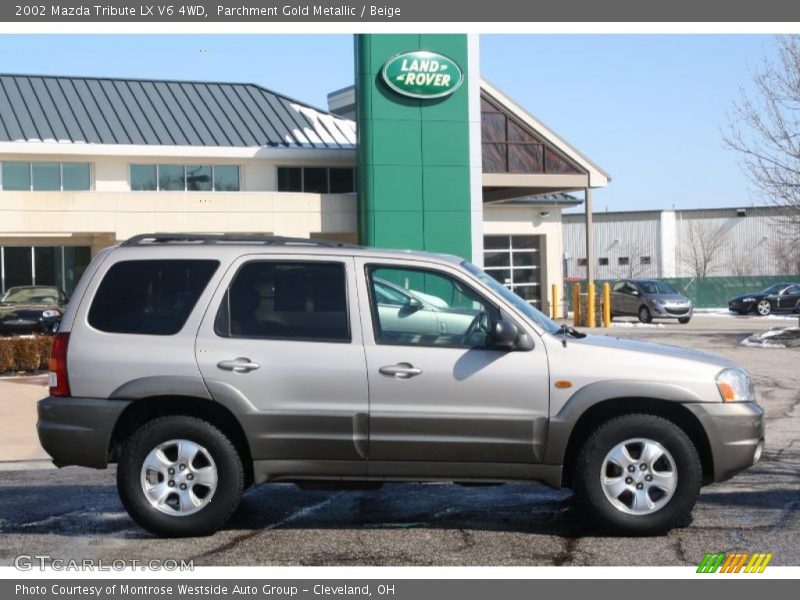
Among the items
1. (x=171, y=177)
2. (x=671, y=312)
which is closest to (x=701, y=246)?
(x=671, y=312)

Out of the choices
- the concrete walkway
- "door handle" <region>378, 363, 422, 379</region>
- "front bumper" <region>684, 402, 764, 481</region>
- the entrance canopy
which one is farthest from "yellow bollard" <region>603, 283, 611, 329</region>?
"door handle" <region>378, 363, 422, 379</region>

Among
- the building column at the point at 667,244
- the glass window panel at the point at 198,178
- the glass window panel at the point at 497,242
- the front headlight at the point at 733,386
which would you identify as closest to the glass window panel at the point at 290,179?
the glass window panel at the point at 198,178

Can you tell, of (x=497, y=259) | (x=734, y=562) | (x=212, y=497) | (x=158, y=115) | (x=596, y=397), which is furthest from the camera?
(x=497, y=259)

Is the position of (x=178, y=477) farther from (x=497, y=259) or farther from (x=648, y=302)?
(x=497, y=259)

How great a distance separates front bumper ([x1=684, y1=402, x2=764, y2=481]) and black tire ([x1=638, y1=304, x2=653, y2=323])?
29.8 m

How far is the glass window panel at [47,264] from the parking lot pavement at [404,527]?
940 inches

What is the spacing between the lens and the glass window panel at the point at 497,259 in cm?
3828

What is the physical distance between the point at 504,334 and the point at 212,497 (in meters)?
2.14

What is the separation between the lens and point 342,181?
1331 inches

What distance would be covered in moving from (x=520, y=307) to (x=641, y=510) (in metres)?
1.52

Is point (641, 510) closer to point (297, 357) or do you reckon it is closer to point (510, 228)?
point (297, 357)

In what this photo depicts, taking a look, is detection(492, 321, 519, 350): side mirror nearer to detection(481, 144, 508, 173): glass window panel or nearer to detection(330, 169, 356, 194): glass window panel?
detection(481, 144, 508, 173): glass window panel
